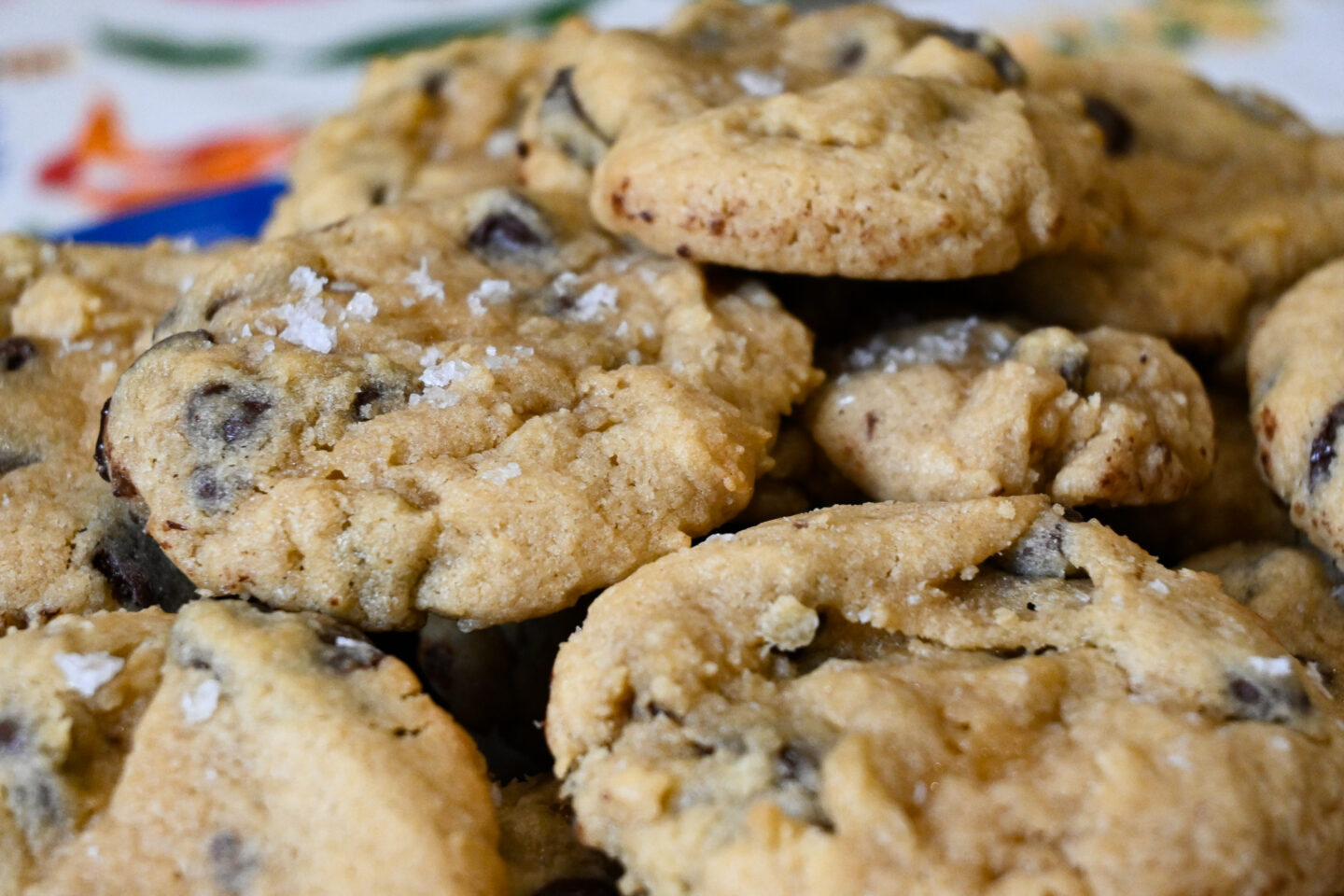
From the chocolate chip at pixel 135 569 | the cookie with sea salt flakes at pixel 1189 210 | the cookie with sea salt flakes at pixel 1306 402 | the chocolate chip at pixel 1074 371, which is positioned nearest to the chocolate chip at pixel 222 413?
the chocolate chip at pixel 135 569

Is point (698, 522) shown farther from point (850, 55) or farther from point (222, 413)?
point (850, 55)

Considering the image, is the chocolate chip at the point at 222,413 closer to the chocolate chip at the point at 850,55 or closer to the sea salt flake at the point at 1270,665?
the sea salt flake at the point at 1270,665

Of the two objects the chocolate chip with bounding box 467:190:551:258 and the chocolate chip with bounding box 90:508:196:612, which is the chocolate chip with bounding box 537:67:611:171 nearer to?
the chocolate chip with bounding box 467:190:551:258

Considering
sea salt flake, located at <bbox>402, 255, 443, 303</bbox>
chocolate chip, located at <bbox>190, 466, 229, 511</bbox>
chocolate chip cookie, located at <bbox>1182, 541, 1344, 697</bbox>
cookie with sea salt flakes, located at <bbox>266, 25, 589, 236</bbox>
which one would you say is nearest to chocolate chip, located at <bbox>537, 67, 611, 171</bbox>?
cookie with sea salt flakes, located at <bbox>266, 25, 589, 236</bbox>

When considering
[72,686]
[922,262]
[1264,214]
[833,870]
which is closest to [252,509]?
[72,686]

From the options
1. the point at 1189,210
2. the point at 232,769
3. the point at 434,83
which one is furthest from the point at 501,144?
the point at 232,769

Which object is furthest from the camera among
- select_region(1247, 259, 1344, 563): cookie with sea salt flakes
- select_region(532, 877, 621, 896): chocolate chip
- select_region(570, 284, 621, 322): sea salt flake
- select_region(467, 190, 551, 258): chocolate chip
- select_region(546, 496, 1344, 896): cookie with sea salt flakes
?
select_region(467, 190, 551, 258): chocolate chip
